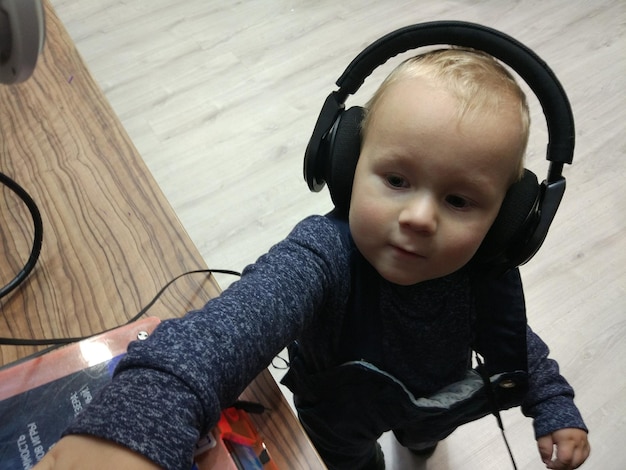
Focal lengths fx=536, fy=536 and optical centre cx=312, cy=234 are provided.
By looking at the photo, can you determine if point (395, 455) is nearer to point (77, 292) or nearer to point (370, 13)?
point (77, 292)

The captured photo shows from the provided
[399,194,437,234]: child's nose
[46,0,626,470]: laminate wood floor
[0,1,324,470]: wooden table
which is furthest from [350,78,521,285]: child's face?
[46,0,626,470]: laminate wood floor

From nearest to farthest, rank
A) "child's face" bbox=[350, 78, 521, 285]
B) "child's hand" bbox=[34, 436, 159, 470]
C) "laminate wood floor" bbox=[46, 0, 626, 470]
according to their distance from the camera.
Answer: "child's hand" bbox=[34, 436, 159, 470] → "child's face" bbox=[350, 78, 521, 285] → "laminate wood floor" bbox=[46, 0, 626, 470]

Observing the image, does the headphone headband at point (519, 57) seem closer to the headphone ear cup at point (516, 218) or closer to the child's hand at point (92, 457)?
the headphone ear cup at point (516, 218)

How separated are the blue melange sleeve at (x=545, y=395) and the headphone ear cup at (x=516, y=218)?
8.1 inches

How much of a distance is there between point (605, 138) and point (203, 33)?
1.40m

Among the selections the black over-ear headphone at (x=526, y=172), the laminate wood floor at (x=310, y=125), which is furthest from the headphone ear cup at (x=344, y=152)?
the laminate wood floor at (x=310, y=125)

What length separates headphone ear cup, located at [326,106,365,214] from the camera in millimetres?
570

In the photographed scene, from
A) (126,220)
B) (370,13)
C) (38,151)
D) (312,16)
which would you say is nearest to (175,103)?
(312,16)

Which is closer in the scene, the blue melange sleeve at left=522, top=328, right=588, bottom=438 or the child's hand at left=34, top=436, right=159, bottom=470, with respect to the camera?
the child's hand at left=34, top=436, right=159, bottom=470

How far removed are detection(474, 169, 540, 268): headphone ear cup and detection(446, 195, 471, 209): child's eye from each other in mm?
48

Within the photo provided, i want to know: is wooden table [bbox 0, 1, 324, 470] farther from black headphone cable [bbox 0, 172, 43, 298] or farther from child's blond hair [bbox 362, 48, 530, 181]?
child's blond hair [bbox 362, 48, 530, 181]

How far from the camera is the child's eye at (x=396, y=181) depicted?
0.53 metres

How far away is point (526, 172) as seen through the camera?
0.57 m

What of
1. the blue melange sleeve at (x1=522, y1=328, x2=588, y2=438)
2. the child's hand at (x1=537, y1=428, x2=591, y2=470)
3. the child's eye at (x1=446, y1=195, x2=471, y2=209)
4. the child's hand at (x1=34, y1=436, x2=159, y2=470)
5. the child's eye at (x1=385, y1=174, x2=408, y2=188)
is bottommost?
the child's hand at (x1=537, y1=428, x2=591, y2=470)
